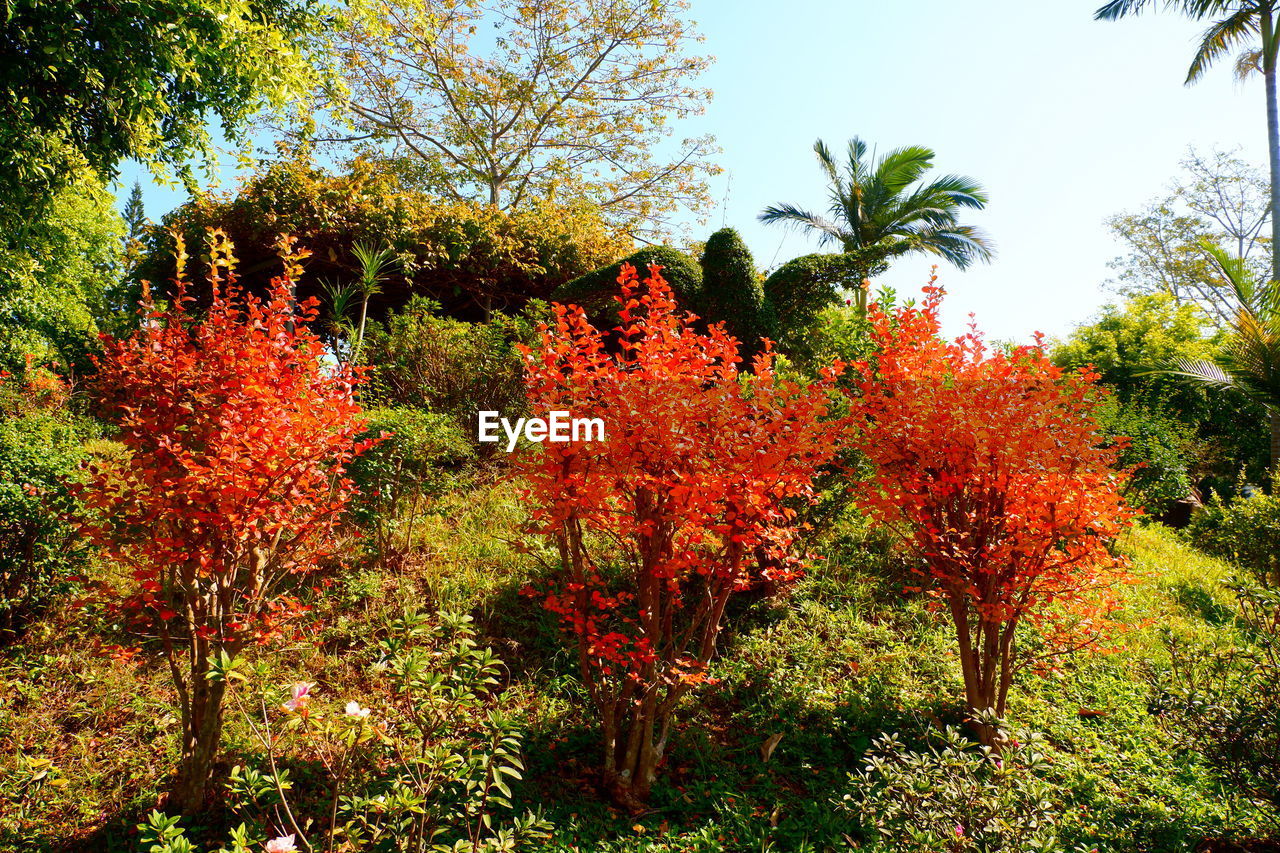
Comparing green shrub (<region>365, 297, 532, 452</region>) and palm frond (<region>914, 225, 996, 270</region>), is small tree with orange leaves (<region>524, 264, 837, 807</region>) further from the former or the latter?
palm frond (<region>914, 225, 996, 270</region>)

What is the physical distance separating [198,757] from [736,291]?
25.9 feet

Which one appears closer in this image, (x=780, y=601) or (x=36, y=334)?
(x=780, y=601)

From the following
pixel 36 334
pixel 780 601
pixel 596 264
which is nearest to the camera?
pixel 780 601

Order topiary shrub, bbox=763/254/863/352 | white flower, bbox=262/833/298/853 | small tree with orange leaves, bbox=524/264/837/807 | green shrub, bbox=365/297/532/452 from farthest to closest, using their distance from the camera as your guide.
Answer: topiary shrub, bbox=763/254/863/352
green shrub, bbox=365/297/532/452
small tree with orange leaves, bbox=524/264/837/807
white flower, bbox=262/833/298/853

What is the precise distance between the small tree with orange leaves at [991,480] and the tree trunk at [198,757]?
143 inches

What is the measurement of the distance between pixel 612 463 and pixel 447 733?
5.68ft

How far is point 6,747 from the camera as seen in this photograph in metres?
3.26

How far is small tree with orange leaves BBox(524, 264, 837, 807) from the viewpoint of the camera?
298 cm

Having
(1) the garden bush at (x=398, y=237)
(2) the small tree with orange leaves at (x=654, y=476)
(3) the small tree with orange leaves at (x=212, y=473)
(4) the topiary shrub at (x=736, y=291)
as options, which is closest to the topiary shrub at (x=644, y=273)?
(4) the topiary shrub at (x=736, y=291)

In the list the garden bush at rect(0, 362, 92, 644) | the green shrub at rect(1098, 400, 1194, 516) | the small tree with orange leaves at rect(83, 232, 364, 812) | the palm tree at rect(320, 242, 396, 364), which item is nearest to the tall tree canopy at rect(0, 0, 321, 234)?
the garden bush at rect(0, 362, 92, 644)

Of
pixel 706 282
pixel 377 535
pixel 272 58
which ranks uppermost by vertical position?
pixel 272 58

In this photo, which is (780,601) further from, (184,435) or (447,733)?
(184,435)

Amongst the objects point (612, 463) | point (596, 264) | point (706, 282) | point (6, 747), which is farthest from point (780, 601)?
point (596, 264)

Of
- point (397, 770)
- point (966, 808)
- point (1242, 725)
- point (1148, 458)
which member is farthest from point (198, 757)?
point (1148, 458)
